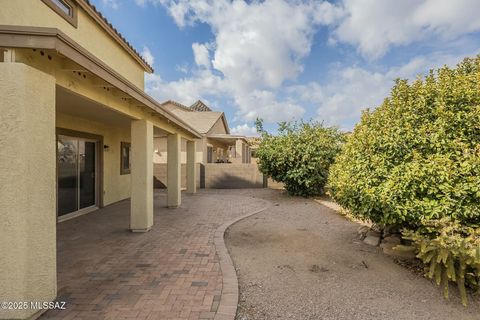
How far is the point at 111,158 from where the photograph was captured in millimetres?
10617

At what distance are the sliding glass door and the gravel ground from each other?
5.15 m

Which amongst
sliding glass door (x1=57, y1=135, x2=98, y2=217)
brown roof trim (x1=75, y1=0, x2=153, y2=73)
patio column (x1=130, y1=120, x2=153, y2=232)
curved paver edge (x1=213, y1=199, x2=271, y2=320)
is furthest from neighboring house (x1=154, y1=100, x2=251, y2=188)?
curved paver edge (x1=213, y1=199, x2=271, y2=320)

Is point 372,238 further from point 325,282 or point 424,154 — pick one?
point 325,282

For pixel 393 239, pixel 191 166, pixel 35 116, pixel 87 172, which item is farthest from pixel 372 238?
pixel 191 166

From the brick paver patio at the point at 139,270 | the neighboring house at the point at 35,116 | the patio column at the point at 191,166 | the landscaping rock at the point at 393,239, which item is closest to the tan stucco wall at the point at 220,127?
the patio column at the point at 191,166

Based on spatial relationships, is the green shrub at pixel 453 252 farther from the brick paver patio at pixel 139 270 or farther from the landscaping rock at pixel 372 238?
the brick paver patio at pixel 139 270

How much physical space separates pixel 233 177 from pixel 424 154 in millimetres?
12979

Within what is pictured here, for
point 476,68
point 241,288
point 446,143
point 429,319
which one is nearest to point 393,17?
point 476,68

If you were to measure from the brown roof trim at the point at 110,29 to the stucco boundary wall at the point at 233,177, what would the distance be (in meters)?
7.62

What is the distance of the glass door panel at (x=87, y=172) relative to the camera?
29.0ft

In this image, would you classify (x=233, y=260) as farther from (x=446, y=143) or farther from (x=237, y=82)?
(x=237, y=82)

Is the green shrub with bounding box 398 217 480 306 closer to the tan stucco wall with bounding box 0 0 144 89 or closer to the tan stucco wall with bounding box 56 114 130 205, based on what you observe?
the tan stucco wall with bounding box 0 0 144 89

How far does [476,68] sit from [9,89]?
7.33 m

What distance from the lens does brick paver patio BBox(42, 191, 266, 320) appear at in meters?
3.37
